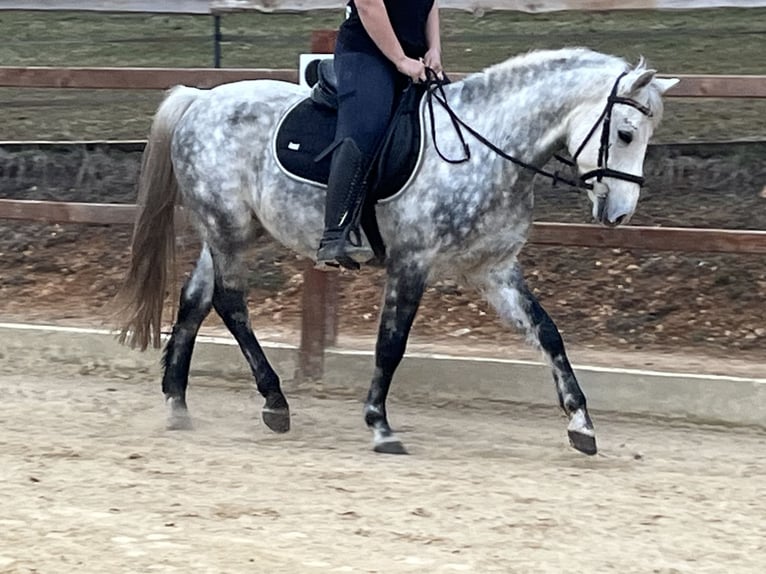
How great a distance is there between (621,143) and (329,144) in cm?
137

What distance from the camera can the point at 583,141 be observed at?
5.66 meters

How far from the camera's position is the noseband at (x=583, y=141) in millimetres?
5520

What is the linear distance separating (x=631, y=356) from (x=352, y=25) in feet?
8.54

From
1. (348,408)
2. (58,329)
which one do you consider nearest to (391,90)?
(348,408)

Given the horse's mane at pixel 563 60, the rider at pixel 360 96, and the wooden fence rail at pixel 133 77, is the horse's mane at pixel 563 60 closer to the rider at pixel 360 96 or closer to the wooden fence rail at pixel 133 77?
the rider at pixel 360 96

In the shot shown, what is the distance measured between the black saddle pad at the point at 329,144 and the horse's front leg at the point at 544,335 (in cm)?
65

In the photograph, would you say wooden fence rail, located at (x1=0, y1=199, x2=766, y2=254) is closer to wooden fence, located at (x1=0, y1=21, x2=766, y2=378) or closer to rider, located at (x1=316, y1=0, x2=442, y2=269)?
wooden fence, located at (x1=0, y1=21, x2=766, y2=378)

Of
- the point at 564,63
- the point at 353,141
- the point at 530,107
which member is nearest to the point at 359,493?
the point at 353,141

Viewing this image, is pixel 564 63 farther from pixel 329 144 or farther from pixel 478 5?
pixel 478 5

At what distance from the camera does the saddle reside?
19.5 feet

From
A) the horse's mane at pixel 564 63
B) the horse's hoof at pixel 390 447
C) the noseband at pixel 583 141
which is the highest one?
the horse's mane at pixel 564 63

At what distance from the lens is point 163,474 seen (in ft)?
17.7

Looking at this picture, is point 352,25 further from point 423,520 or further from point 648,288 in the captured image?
point 648,288

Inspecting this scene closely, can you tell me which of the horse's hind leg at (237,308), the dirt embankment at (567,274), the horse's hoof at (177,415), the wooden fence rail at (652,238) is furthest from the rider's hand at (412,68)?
the horse's hoof at (177,415)
